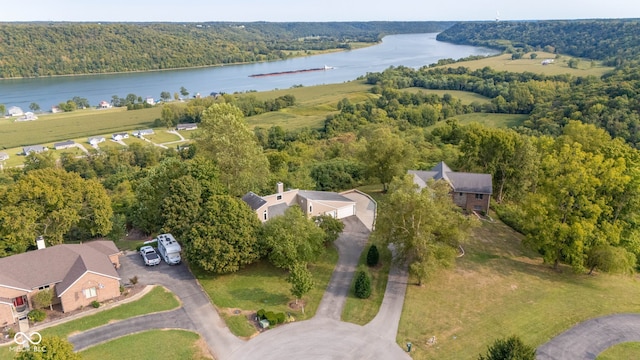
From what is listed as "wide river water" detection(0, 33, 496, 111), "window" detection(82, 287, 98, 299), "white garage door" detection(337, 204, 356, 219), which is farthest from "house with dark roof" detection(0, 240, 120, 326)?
"wide river water" detection(0, 33, 496, 111)

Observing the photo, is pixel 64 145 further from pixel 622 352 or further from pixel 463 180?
pixel 622 352

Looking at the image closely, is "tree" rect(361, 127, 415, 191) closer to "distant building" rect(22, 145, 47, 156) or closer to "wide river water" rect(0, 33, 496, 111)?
"distant building" rect(22, 145, 47, 156)

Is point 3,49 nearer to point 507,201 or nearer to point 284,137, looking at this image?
point 284,137

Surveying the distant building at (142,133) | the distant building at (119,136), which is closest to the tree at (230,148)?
the distant building at (119,136)

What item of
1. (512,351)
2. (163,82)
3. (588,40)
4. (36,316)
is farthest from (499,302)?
(588,40)

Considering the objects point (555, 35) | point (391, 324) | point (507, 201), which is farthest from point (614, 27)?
point (391, 324)

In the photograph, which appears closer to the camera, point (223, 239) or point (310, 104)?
point (223, 239)

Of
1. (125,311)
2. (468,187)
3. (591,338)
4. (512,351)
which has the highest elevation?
(512,351)

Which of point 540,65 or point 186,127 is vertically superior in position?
point 540,65
